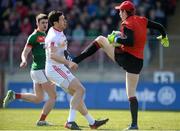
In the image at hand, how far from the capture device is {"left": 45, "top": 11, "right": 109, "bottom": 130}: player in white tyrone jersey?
15.6 m

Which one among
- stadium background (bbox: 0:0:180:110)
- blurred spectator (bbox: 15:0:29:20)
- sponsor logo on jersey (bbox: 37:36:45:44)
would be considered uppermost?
blurred spectator (bbox: 15:0:29:20)

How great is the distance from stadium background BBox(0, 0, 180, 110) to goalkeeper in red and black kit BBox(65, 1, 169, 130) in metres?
10.4

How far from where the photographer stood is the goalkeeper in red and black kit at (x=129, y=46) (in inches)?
614

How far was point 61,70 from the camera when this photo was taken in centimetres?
1587

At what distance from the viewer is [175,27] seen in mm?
31359

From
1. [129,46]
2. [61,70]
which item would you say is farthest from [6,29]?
[129,46]

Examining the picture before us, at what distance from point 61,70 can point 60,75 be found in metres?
0.13

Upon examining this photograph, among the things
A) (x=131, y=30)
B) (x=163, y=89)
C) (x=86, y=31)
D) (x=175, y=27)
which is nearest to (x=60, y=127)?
(x=131, y=30)

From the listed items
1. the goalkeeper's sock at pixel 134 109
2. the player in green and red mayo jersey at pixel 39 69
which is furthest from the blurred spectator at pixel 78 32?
the goalkeeper's sock at pixel 134 109

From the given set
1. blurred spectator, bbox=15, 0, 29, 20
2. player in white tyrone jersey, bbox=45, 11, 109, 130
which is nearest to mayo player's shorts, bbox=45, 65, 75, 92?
player in white tyrone jersey, bbox=45, 11, 109, 130

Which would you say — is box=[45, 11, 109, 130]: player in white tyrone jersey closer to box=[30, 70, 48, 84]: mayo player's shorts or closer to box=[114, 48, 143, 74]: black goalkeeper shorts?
box=[114, 48, 143, 74]: black goalkeeper shorts

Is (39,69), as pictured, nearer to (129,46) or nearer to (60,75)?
(60,75)

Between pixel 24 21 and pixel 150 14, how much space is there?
5254mm

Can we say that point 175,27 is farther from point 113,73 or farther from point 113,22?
point 113,73
